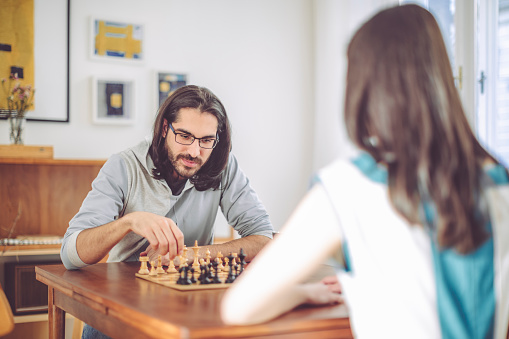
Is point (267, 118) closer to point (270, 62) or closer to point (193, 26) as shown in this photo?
point (270, 62)

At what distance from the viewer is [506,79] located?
304cm

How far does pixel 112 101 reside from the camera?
3910mm

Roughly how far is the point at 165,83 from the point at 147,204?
2014mm

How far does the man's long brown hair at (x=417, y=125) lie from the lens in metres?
0.88

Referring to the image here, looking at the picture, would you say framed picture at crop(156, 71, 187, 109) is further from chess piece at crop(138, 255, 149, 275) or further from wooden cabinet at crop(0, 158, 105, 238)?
chess piece at crop(138, 255, 149, 275)

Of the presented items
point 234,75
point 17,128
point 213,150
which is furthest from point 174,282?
point 234,75


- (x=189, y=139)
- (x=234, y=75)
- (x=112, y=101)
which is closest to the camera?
(x=189, y=139)

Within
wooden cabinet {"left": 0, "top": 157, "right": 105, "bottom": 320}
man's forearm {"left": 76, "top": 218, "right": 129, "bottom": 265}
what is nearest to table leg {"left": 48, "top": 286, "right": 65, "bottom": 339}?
man's forearm {"left": 76, "top": 218, "right": 129, "bottom": 265}

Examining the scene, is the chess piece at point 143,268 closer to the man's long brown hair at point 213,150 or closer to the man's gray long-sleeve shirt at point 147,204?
the man's gray long-sleeve shirt at point 147,204

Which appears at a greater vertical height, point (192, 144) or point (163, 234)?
point (192, 144)

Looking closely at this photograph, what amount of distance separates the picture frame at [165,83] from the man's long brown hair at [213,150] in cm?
172

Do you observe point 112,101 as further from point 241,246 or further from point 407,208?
point 407,208

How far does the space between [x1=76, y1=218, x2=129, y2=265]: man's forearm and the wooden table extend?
0.22 feet

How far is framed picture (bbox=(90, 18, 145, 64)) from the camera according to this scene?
3.87m
